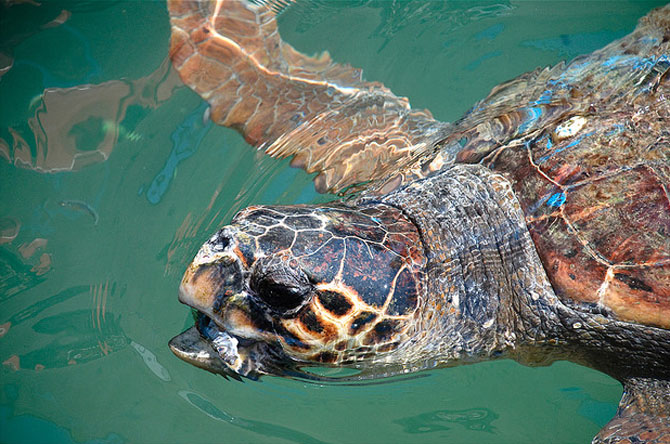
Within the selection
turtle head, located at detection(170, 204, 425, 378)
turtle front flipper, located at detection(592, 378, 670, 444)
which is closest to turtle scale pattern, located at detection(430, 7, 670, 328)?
turtle front flipper, located at detection(592, 378, 670, 444)

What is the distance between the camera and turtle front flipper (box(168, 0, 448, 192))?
306 cm

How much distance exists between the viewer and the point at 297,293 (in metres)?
1.82

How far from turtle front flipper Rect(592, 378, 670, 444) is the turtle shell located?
0.37 m

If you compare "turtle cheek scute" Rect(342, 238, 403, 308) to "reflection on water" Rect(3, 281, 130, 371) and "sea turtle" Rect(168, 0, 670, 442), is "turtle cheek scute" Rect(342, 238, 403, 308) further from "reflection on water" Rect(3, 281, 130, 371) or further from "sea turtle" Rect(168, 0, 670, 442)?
"reflection on water" Rect(3, 281, 130, 371)

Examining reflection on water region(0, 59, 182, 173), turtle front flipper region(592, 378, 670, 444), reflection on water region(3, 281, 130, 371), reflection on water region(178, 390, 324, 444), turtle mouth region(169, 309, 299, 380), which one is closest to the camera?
turtle front flipper region(592, 378, 670, 444)

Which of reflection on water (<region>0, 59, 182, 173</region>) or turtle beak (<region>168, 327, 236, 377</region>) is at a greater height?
reflection on water (<region>0, 59, 182, 173</region>)

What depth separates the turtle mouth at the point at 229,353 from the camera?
76.8 inches

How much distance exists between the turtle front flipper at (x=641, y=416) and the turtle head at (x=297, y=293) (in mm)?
846

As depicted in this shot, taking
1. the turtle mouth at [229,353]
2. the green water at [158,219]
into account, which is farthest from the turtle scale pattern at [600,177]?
the turtle mouth at [229,353]

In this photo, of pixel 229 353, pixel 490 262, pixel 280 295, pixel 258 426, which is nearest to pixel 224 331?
pixel 229 353

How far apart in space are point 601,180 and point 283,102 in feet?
6.33

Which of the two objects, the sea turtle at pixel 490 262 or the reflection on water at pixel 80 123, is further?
the reflection on water at pixel 80 123

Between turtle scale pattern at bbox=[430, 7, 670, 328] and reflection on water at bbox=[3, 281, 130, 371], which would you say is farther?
reflection on water at bbox=[3, 281, 130, 371]

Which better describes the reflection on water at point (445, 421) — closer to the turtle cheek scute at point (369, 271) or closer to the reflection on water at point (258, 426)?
the reflection on water at point (258, 426)
